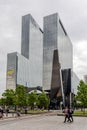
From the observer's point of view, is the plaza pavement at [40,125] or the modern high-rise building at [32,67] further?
the modern high-rise building at [32,67]

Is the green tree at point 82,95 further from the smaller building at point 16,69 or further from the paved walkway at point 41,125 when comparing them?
the smaller building at point 16,69

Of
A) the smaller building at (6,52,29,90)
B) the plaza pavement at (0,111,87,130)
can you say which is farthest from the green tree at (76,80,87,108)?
the smaller building at (6,52,29,90)

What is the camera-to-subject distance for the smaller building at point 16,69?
173875 millimetres

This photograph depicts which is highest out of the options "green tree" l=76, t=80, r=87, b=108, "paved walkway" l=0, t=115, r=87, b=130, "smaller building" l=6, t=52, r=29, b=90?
"smaller building" l=6, t=52, r=29, b=90

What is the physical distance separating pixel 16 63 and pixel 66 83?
3077 centimetres

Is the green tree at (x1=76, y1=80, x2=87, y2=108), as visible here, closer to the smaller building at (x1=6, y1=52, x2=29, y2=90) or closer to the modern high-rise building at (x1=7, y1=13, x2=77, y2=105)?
the modern high-rise building at (x1=7, y1=13, x2=77, y2=105)

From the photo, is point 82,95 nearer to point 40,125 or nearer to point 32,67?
point 40,125

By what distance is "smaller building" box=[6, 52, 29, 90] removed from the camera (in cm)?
17388

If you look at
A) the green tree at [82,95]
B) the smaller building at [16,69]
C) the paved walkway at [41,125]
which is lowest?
the paved walkway at [41,125]

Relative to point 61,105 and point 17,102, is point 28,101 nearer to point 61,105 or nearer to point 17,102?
point 17,102

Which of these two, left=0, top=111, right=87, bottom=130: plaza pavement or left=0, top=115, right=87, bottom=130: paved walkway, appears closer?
left=0, top=115, right=87, bottom=130: paved walkway

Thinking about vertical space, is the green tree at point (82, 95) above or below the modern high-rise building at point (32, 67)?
below

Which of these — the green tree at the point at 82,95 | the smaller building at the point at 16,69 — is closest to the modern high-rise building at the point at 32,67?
the smaller building at the point at 16,69

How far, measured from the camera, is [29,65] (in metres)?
191
